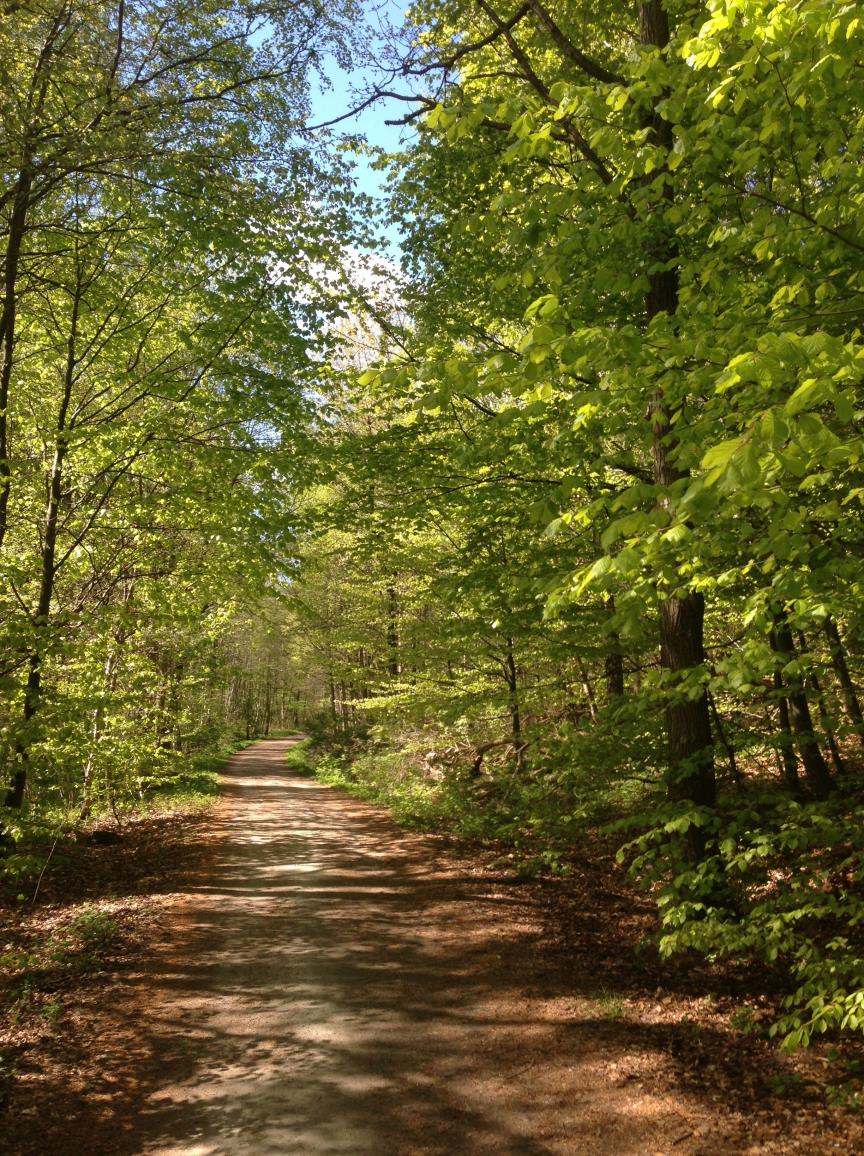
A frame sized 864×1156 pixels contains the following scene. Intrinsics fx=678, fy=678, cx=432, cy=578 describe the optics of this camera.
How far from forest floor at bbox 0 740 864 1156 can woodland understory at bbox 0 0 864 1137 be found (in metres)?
0.19

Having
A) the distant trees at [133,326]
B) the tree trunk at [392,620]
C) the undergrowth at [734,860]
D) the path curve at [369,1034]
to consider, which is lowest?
the path curve at [369,1034]

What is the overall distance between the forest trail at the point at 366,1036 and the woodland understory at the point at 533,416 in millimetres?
809

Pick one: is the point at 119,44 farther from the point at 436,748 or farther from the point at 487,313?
the point at 436,748

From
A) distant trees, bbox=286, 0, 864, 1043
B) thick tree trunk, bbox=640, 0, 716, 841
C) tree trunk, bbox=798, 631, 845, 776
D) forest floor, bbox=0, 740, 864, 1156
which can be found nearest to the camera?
distant trees, bbox=286, 0, 864, 1043

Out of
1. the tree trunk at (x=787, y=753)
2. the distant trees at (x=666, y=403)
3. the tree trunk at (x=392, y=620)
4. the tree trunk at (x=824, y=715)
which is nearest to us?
the distant trees at (x=666, y=403)

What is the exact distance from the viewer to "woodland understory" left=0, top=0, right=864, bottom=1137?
3365mm

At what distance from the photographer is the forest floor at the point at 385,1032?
4.06 m

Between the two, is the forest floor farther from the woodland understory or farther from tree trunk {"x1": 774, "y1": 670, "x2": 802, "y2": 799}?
tree trunk {"x1": 774, "y1": 670, "x2": 802, "y2": 799}

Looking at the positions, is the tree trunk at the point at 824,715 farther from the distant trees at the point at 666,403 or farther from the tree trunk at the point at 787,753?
the tree trunk at the point at 787,753

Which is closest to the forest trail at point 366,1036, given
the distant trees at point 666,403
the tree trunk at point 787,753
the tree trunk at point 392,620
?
the distant trees at point 666,403

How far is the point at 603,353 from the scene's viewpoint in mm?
3295

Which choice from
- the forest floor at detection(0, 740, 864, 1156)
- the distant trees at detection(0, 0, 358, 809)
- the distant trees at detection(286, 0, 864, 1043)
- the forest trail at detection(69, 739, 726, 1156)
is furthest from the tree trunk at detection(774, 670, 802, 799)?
the distant trees at detection(0, 0, 358, 809)

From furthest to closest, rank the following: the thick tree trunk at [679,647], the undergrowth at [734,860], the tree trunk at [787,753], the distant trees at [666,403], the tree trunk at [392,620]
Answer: the tree trunk at [392,620] < the tree trunk at [787,753] < the thick tree trunk at [679,647] < the undergrowth at [734,860] < the distant trees at [666,403]

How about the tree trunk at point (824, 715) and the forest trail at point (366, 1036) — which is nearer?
the forest trail at point (366, 1036)
